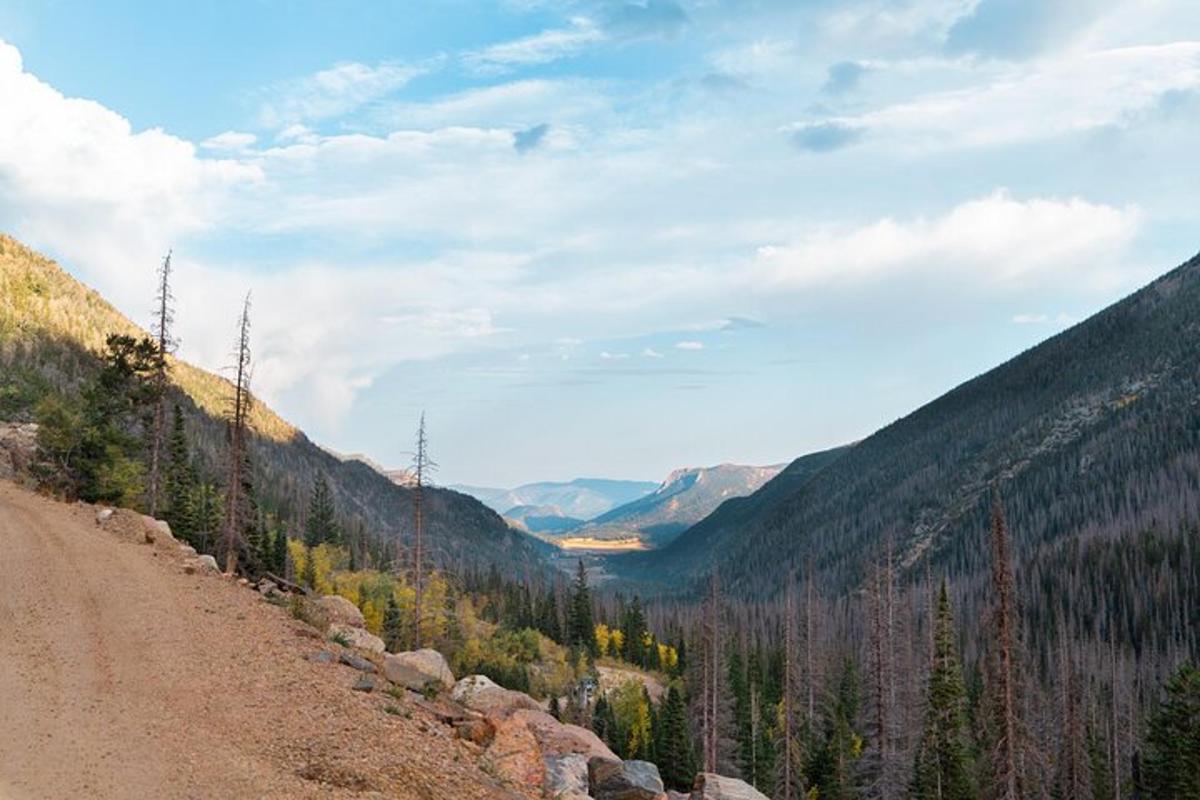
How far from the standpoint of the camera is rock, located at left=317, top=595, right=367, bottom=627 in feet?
103

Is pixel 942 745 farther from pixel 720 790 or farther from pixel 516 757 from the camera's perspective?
pixel 516 757

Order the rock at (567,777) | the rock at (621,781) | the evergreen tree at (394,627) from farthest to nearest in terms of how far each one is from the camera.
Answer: the evergreen tree at (394,627)
the rock at (621,781)
the rock at (567,777)

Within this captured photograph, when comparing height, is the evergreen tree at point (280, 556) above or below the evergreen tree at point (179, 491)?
below

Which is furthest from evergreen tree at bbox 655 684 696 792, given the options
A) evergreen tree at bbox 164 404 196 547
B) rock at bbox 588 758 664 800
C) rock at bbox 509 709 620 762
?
rock at bbox 588 758 664 800

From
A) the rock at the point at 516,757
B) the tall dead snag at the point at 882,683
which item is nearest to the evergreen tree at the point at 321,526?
the tall dead snag at the point at 882,683

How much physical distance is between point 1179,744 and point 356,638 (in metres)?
55.2

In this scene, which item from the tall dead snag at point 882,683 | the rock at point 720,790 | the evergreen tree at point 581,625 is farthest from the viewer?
the evergreen tree at point 581,625

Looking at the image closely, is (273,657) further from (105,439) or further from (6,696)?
(105,439)

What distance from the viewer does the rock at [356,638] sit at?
27.0 m

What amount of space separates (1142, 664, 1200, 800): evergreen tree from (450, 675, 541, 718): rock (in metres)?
48.9

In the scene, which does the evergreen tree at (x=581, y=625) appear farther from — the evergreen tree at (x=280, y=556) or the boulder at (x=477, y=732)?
the boulder at (x=477, y=732)

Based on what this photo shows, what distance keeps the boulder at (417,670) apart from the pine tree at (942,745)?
38481 millimetres

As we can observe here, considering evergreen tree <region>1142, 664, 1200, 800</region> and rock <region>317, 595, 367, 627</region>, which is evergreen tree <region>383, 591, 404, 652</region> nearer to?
rock <region>317, 595, 367, 627</region>

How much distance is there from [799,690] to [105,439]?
7159cm
